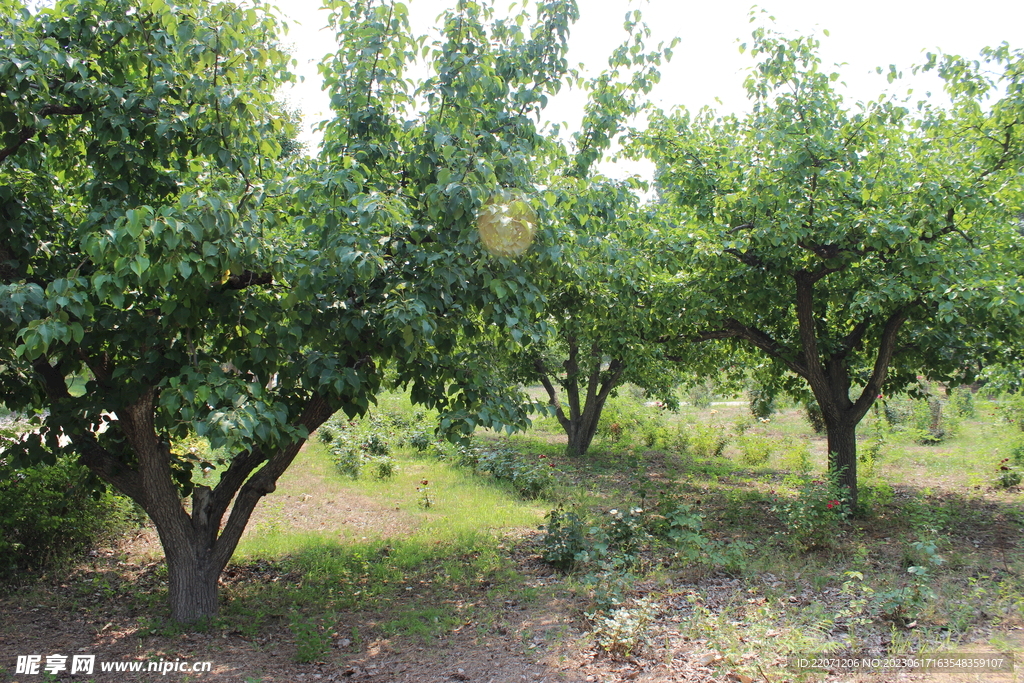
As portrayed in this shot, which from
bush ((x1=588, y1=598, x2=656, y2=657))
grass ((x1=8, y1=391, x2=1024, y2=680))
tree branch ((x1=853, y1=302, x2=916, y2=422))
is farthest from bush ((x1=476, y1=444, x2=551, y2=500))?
bush ((x1=588, y1=598, x2=656, y2=657))

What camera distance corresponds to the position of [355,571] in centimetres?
638

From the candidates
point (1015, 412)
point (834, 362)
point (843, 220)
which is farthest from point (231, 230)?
point (1015, 412)

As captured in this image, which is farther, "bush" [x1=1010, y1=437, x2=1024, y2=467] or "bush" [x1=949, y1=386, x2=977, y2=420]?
"bush" [x1=949, y1=386, x2=977, y2=420]

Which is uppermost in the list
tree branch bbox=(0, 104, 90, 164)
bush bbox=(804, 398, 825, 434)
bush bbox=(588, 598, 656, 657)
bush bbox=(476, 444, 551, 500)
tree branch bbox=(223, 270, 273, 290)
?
tree branch bbox=(0, 104, 90, 164)

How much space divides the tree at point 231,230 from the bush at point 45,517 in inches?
57.8

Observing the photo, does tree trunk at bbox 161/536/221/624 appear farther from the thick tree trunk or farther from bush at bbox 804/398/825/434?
bush at bbox 804/398/825/434

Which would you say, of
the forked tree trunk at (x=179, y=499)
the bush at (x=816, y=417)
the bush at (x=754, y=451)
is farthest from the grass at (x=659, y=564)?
the bush at (x=816, y=417)

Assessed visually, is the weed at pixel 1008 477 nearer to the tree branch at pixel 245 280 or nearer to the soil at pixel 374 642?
the soil at pixel 374 642

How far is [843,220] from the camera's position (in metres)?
6.41

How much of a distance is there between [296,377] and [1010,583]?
18.6 ft

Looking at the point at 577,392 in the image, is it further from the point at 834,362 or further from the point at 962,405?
the point at 962,405

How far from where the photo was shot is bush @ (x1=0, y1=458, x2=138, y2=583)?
→ 19.1 ft

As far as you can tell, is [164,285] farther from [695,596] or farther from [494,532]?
[494,532]

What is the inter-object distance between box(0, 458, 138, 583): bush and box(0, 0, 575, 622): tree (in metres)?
1.47
